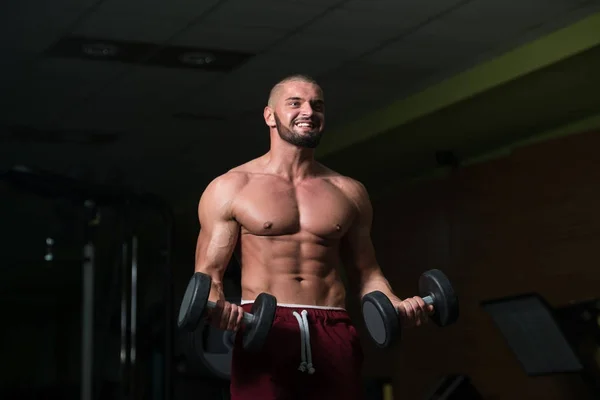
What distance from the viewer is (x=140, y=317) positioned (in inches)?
252

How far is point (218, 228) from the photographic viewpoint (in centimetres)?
243

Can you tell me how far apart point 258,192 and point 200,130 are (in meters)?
3.94

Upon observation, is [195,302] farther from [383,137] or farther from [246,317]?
[383,137]

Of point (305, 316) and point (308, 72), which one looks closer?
point (305, 316)

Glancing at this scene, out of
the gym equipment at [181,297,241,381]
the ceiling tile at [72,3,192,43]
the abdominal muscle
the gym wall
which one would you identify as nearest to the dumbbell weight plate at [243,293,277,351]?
the abdominal muscle

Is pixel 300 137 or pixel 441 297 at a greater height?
pixel 300 137

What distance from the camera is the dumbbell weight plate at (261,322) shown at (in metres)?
2.16

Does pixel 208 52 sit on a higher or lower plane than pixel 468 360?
higher

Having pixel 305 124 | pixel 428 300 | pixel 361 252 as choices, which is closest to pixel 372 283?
pixel 361 252

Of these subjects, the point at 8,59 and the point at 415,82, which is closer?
the point at 8,59

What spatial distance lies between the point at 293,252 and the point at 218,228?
0.62 feet

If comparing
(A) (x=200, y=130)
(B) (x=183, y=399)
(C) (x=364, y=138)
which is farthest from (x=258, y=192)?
(B) (x=183, y=399)

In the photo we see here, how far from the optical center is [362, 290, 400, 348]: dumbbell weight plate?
224 cm

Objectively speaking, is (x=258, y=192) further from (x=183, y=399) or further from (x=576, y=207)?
(x=183, y=399)
